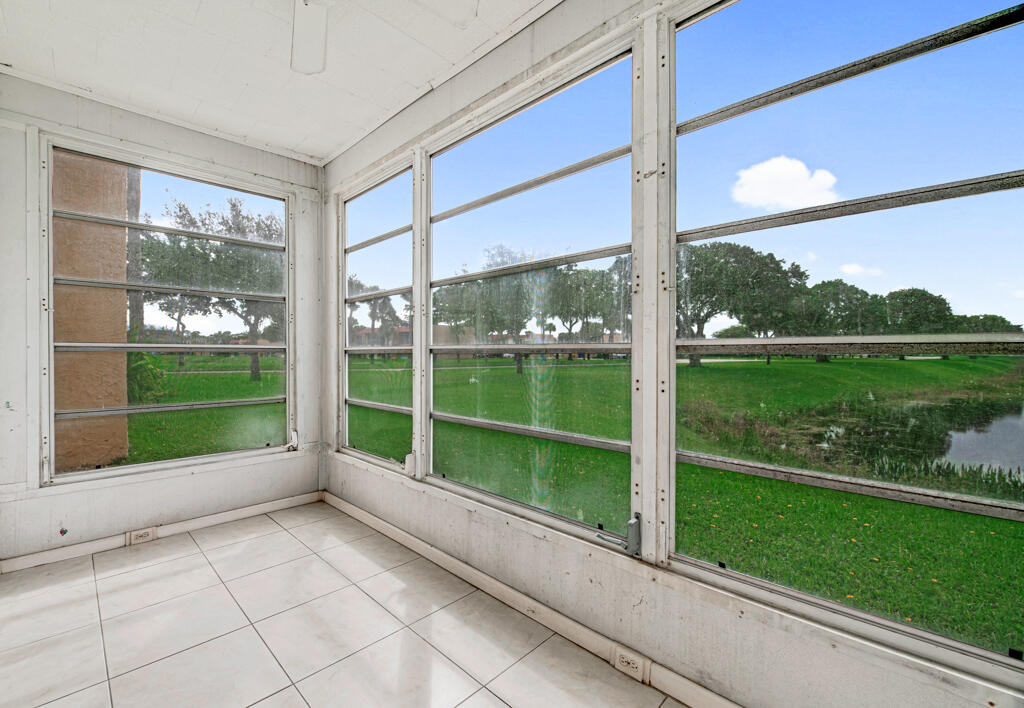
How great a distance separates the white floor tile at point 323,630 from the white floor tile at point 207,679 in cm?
7

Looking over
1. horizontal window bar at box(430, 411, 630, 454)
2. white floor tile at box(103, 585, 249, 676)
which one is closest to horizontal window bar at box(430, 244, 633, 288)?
horizontal window bar at box(430, 411, 630, 454)

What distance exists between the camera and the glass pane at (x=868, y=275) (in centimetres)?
114

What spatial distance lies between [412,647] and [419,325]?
183 centimetres

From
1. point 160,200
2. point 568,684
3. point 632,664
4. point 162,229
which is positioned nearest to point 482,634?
point 568,684

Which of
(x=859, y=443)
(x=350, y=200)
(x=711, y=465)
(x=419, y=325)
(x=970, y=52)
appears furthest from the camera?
(x=350, y=200)

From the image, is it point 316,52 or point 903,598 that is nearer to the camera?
point 903,598

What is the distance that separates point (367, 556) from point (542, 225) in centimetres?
239

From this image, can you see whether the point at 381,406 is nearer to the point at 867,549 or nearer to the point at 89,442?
the point at 89,442

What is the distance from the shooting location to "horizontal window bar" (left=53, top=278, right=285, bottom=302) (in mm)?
2734

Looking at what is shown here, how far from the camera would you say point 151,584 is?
2357mm

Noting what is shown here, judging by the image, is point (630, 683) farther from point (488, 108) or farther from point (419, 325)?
point (488, 108)

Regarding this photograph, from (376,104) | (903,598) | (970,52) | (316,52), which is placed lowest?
(903,598)

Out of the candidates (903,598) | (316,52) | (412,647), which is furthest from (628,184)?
(412,647)

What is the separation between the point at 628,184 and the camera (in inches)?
71.1
